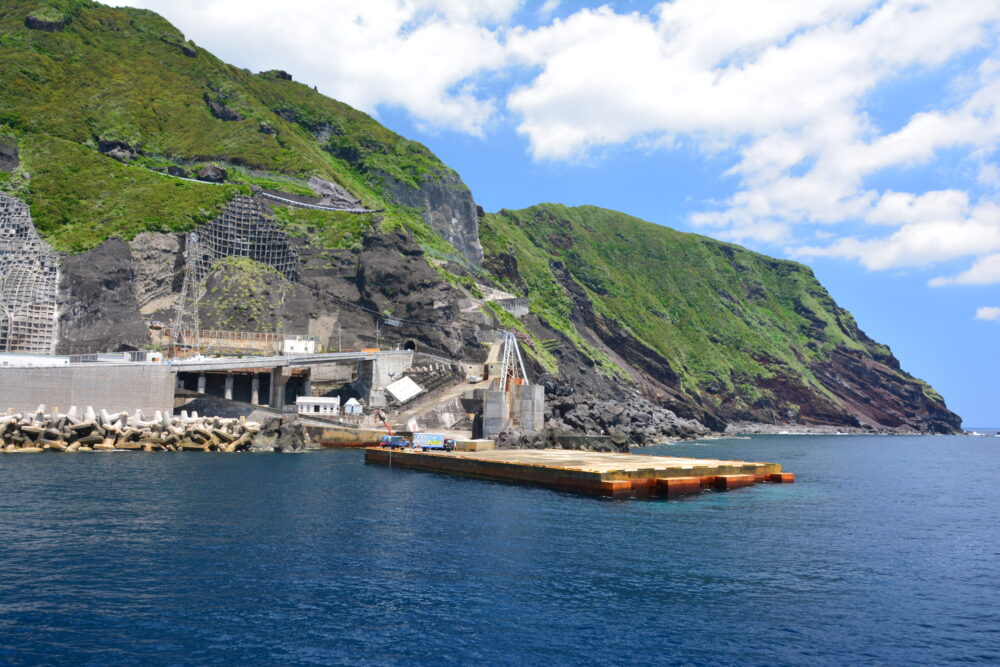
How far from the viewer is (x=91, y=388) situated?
8969 cm

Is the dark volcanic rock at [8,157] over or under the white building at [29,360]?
over

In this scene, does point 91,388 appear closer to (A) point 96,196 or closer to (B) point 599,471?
(A) point 96,196

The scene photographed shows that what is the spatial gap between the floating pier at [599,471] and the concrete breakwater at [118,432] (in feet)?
68.3

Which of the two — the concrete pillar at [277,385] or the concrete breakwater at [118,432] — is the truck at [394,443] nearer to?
the concrete breakwater at [118,432]

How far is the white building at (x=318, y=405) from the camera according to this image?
103562 millimetres

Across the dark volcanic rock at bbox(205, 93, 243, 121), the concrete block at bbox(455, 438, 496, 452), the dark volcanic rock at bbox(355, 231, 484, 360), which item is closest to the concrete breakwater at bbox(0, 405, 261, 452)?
the concrete block at bbox(455, 438, 496, 452)

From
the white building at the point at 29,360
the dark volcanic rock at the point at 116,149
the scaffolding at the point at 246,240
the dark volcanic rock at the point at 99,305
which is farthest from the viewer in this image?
the dark volcanic rock at the point at 116,149

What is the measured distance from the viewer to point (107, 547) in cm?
3153

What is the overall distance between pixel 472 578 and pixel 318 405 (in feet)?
265

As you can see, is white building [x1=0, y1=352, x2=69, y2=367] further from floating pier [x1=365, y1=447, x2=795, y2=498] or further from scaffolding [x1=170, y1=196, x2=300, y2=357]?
floating pier [x1=365, y1=447, x2=795, y2=498]


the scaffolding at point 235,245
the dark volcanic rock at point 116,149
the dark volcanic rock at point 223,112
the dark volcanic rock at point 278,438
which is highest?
the dark volcanic rock at point 223,112

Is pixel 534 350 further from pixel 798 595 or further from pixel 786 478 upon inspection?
pixel 798 595

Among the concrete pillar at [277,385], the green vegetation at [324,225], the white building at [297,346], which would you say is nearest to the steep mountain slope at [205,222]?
the green vegetation at [324,225]

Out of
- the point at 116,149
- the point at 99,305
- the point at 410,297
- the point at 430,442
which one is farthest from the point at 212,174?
the point at 430,442
